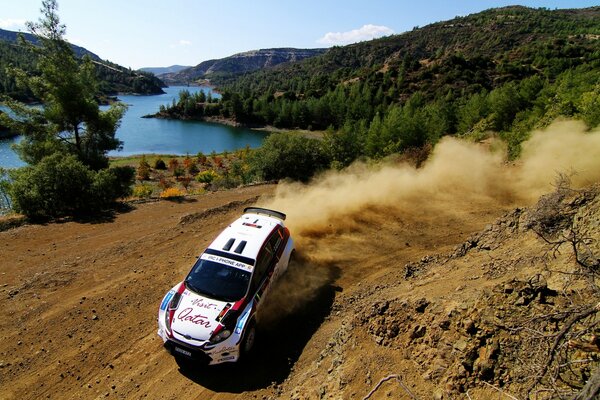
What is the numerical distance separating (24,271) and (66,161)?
791 cm

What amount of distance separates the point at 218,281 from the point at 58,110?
64.8 feet

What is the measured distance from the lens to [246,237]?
9.12m

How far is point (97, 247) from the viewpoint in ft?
41.3

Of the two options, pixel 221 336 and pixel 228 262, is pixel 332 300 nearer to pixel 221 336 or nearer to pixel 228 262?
pixel 228 262

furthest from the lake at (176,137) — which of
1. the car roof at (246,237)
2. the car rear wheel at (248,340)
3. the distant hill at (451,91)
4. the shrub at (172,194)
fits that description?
the car rear wheel at (248,340)

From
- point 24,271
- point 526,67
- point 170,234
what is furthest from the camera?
point 526,67

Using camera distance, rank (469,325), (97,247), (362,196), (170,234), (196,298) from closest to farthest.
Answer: (469,325) < (196,298) < (97,247) < (170,234) < (362,196)

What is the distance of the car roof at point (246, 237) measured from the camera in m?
8.66

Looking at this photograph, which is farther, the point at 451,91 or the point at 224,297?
the point at 451,91

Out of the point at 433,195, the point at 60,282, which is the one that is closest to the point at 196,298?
the point at 60,282

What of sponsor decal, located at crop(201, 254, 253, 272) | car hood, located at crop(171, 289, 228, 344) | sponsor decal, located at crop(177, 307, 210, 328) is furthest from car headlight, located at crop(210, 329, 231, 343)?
sponsor decal, located at crop(201, 254, 253, 272)

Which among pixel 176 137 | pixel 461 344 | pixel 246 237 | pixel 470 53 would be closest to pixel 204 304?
pixel 246 237

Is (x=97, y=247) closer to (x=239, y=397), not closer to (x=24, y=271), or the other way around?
(x=24, y=271)

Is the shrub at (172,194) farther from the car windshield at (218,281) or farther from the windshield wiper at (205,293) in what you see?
the windshield wiper at (205,293)
